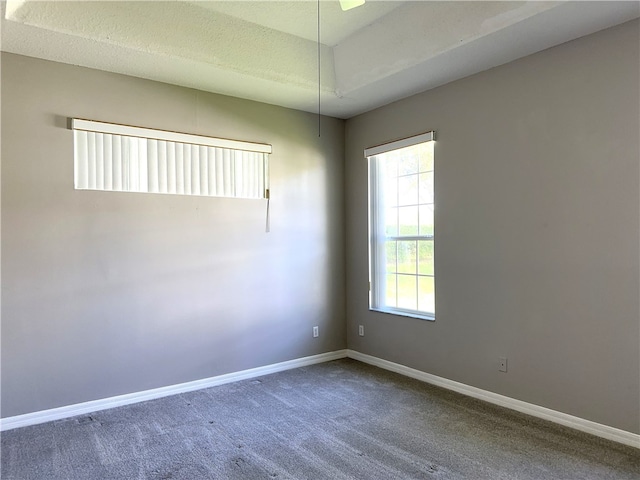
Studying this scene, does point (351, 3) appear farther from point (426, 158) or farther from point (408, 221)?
point (408, 221)

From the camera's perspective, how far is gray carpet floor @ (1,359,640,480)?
2.44 meters

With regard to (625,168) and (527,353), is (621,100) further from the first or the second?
(527,353)

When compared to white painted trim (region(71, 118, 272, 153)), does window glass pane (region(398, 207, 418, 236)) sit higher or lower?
lower

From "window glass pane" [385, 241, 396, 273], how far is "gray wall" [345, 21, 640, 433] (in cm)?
58

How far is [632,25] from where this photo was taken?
8.77ft

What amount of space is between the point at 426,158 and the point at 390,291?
1349 millimetres

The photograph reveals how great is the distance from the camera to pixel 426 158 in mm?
4023

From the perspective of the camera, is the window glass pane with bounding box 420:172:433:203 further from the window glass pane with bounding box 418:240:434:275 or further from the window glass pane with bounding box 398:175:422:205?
the window glass pane with bounding box 418:240:434:275

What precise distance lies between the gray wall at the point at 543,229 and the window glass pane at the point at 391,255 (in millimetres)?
579

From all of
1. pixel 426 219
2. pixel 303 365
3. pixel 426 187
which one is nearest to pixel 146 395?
pixel 303 365

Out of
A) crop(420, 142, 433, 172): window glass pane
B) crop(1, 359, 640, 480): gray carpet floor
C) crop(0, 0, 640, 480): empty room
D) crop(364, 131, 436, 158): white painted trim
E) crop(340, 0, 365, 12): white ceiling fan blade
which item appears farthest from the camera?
crop(420, 142, 433, 172): window glass pane

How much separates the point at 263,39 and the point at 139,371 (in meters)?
2.86

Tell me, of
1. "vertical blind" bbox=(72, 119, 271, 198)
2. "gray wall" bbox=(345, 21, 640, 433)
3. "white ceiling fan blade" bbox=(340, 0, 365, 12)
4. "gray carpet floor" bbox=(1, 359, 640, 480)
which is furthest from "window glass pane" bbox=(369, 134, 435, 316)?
"white ceiling fan blade" bbox=(340, 0, 365, 12)

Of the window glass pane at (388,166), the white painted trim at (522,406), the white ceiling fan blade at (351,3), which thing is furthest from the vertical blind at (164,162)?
the white painted trim at (522,406)
